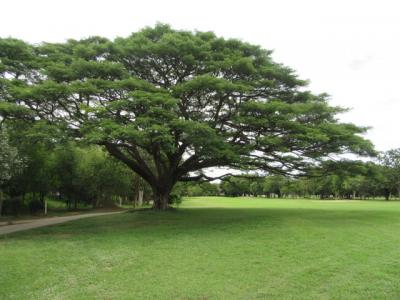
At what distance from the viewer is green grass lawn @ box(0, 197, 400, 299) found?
7406mm

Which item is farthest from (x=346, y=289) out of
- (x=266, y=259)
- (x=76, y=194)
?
(x=76, y=194)

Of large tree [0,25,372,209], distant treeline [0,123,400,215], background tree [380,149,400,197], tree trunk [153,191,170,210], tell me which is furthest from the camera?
background tree [380,149,400,197]

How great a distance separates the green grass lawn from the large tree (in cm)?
422

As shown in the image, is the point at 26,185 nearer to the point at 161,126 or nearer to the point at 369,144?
the point at 161,126

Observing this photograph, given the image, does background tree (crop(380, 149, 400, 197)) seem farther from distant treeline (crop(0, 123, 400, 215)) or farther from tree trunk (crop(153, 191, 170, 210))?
tree trunk (crop(153, 191, 170, 210))

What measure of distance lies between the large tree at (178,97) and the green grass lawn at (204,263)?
13.8 ft

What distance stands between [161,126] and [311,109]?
330 inches

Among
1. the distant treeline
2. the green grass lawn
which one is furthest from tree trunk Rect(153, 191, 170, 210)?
the green grass lawn

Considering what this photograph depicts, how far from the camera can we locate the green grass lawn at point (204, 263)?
24.3ft

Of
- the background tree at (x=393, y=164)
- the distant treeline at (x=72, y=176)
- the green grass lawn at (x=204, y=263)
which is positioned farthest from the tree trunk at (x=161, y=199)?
the background tree at (x=393, y=164)

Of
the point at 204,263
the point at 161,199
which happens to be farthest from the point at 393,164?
the point at 204,263

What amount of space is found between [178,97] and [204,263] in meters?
10.2

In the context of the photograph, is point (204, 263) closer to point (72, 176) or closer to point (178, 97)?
point (178, 97)

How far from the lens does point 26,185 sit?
90.0ft
